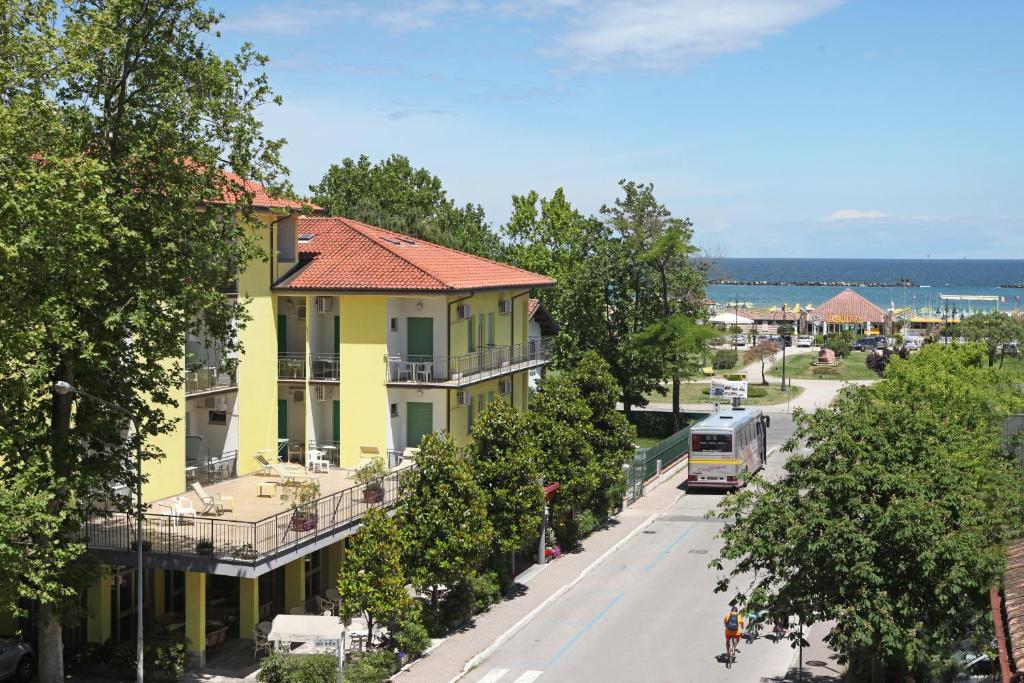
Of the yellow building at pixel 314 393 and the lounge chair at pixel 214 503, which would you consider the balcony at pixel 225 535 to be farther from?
the lounge chair at pixel 214 503

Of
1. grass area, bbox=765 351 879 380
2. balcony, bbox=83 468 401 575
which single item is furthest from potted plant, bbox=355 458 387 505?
grass area, bbox=765 351 879 380

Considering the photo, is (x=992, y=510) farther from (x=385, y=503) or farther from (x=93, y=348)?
(x=93, y=348)

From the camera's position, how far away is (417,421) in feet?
119

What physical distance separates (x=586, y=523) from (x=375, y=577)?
13.8 meters

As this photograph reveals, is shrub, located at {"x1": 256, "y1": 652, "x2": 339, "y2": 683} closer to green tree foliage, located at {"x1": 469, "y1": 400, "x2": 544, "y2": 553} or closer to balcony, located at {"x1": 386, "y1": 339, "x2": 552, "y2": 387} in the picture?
green tree foliage, located at {"x1": 469, "y1": 400, "x2": 544, "y2": 553}

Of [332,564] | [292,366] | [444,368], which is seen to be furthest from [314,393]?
[332,564]

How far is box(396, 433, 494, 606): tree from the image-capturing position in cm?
2661

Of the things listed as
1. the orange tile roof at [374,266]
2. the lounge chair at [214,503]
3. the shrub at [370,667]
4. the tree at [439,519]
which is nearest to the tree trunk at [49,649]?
the lounge chair at [214,503]

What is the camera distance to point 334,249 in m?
37.0

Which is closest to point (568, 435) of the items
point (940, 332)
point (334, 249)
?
point (334, 249)

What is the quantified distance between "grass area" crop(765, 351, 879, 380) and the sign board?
43.7 feet

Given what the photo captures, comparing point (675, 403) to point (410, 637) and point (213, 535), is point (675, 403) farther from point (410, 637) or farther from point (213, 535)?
point (213, 535)

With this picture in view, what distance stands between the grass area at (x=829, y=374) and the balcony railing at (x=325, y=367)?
58429mm

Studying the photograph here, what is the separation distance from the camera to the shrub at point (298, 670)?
23.8m
